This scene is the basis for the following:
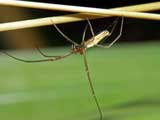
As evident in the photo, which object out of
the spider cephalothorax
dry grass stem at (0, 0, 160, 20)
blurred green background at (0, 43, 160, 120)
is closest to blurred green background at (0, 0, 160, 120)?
blurred green background at (0, 43, 160, 120)

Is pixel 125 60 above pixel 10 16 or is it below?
below

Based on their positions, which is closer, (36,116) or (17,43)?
(36,116)

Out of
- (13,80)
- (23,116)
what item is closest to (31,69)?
(13,80)

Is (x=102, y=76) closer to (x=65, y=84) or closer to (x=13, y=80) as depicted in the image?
(x=65, y=84)

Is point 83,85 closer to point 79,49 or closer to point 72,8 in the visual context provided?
point 79,49

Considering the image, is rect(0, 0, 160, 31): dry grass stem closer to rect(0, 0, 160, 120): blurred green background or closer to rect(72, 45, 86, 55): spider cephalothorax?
rect(72, 45, 86, 55): spider cephalothorax

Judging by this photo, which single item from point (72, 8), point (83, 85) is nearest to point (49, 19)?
point (72, 8)

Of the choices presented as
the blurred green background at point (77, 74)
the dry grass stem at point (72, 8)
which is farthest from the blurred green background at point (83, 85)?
the dry grass stem at point (72, 8)

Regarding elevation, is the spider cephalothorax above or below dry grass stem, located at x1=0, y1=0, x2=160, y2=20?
below
